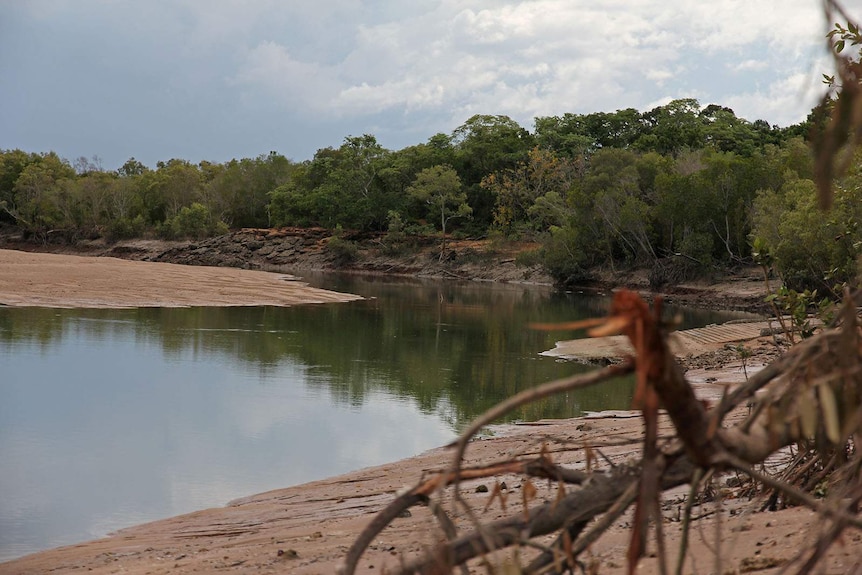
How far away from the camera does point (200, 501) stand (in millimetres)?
8961

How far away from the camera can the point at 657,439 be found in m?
1.89

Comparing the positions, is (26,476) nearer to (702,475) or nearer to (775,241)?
(702,475)

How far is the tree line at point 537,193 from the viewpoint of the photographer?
42375mm

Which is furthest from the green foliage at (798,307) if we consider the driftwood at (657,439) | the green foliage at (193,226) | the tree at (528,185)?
the green foliage at (193,226)

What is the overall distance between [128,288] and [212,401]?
19742mm

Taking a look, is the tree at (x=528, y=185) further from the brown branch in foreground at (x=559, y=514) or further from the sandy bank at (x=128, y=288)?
the brown branch in foreground at (x=559, y=514)

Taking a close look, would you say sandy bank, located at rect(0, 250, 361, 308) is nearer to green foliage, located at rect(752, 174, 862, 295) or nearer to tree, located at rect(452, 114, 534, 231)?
green foliage, located at rect(752, 174, 862, 295)

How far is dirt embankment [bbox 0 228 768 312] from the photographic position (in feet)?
189

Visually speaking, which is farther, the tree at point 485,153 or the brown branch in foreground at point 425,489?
the tree at point 485,153

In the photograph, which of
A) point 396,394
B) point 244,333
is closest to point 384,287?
point 244,333

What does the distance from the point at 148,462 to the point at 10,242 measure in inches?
Result: 2857

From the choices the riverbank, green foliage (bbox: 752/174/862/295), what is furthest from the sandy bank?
the riverbank

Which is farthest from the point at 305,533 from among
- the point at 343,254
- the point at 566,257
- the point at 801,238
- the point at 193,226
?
the point at 193,226

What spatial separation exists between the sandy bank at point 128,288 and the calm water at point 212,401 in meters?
2.53
